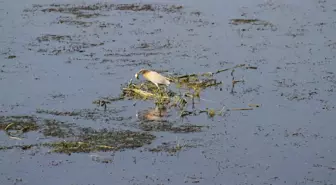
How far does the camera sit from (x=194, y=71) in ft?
30.7

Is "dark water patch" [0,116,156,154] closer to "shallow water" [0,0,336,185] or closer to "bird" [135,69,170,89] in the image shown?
"shallow water" [0,0,336,185]

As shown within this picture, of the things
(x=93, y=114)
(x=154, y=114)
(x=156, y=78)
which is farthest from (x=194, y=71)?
(x=93, y=114)

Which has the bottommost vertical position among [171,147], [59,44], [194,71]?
[171,147]

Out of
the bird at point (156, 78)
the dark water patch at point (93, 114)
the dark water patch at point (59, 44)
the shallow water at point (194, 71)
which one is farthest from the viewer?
the dark water patch at point (59, 44)

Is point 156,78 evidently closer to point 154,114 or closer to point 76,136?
point 154,114

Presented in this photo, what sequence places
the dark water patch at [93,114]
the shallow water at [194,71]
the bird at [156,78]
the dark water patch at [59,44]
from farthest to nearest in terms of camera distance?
the dark water patch at [59,44]
the bird at [156,78]
the dark water patch at [93,114]
the shallow water at [194,71]

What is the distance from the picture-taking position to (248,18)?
12.1m

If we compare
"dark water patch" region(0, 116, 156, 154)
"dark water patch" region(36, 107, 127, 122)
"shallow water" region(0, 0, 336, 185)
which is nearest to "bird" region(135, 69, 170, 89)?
"shallow water" region(0, 0, 336, 185)

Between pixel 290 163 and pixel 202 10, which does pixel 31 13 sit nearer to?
pixel 202 10

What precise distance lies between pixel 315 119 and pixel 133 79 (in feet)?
7.36

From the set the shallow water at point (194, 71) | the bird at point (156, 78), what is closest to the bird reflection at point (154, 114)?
the shallow water at point (194, 71)

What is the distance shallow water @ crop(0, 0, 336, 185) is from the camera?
6625mm

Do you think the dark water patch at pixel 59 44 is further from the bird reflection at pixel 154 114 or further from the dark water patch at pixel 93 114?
the bird reflection at pixel 154 114

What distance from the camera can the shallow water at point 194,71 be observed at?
21.7ft
